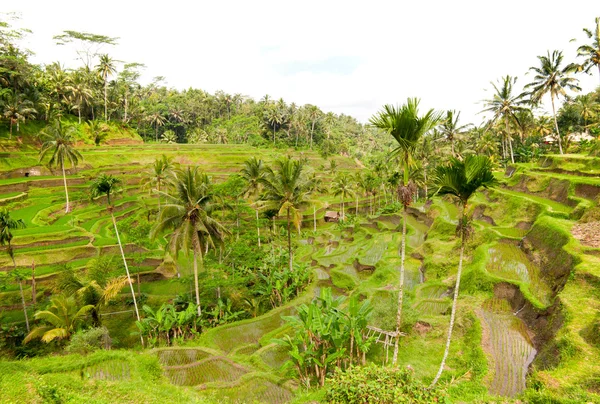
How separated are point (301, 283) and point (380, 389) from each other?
62.2 ft

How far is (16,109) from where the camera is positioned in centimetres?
4616

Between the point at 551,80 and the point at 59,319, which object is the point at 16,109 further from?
the point at 551,80

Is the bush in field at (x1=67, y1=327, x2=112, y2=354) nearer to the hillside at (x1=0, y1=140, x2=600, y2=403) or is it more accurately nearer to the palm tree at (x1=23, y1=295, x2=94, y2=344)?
the palm tree at (x1=23, y1=295, x2=94, y2=344)

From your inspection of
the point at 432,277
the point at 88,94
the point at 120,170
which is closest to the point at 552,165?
the point at 432,277

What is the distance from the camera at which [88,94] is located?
210 feet

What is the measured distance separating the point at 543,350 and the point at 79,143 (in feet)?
240

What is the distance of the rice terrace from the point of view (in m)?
11.0

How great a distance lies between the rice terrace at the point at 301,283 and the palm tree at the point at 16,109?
266 millimetres

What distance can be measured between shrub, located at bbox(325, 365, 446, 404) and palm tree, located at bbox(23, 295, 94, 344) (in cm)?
1763

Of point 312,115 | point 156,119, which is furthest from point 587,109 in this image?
point 156,119

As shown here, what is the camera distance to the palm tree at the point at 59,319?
1819 centimetres

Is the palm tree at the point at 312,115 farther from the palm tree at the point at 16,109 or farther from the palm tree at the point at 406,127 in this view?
the palm tree at the point at 406,127

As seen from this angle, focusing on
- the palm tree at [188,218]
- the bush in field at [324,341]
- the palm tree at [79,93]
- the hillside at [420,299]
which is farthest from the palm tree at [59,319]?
the palm tree at [79,93]

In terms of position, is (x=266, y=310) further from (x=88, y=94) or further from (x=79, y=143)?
(x=88, y=94)
